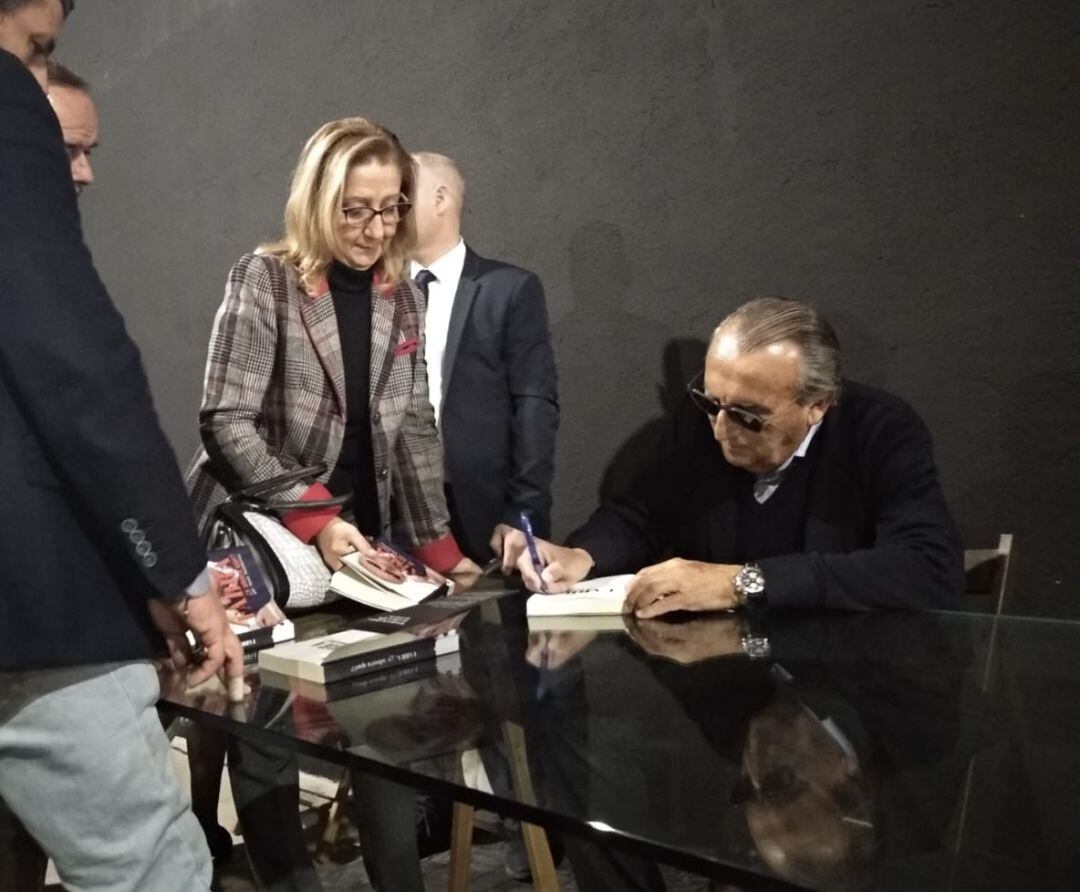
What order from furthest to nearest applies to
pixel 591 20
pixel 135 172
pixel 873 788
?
pixel 135 172 < pixel 591 20 < pixel 873 788

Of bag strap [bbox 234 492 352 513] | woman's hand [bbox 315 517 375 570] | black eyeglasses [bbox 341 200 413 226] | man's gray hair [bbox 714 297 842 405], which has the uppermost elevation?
black eyeglasses [bbox 341 200 413 226]

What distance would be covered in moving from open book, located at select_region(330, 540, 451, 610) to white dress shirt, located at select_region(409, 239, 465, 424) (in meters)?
0.90

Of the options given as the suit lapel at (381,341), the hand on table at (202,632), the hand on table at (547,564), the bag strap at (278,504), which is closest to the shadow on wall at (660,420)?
the hand on table at (547,564)

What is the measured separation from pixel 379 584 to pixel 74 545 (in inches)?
34.6

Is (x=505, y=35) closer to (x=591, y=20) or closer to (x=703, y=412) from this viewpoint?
(x=591, y=20)

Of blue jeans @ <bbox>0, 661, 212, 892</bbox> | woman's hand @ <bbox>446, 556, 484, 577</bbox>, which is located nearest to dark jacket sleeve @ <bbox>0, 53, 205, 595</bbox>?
blue jeans @ <bbox>0, 661, 212, 892</bbox>

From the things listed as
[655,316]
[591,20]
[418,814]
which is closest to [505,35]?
[591,20]

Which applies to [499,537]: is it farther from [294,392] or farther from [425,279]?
[425,279]

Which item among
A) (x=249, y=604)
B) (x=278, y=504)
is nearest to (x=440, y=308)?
(x=278, y=504)

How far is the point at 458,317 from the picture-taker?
306cm

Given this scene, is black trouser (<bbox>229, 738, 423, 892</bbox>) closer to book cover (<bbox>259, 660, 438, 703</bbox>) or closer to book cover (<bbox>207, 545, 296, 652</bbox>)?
book cover (<bbox>207, 545, 296, 652</bbox>)

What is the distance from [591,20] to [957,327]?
51.8 inches

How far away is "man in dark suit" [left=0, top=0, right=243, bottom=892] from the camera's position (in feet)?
4.29

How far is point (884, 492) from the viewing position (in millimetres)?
2207
